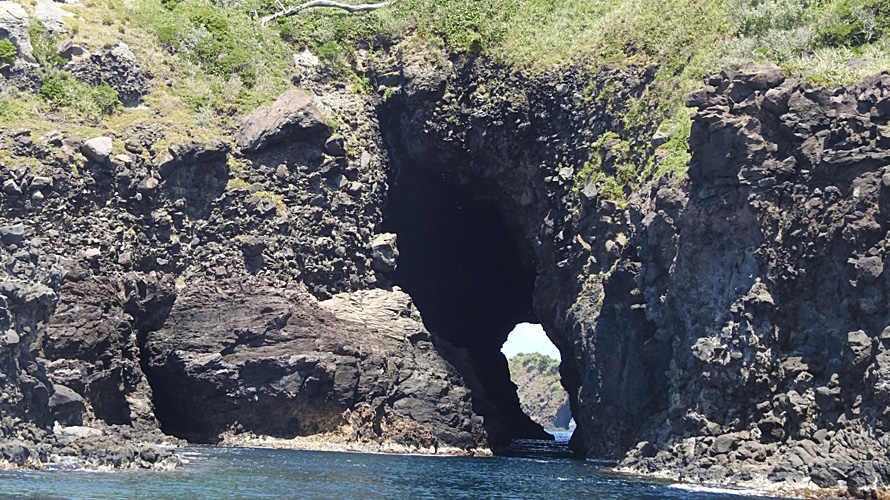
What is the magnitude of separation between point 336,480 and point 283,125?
1172 inches

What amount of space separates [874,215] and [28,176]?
136ft

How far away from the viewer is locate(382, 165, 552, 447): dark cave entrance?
82750mm

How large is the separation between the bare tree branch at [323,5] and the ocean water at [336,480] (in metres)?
32.4

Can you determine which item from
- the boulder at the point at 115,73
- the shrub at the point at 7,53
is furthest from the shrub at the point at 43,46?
the shrub at the point at 7,53

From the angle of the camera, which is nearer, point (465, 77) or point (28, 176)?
point (28, 176)

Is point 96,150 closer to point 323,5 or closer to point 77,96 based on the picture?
point 77,96

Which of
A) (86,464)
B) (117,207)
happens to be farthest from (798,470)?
(117,207)

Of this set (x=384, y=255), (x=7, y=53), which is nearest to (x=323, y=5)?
(x=384, y=255)

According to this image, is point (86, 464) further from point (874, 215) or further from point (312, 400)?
point (874, 215)

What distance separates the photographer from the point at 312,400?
70.0m

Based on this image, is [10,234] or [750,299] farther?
[10,234]

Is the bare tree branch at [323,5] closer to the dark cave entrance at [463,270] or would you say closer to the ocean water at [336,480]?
the dark cave entrance at [463,270]

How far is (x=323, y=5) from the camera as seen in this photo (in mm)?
87438

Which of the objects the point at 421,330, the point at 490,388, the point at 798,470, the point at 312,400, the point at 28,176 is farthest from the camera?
the point at 490,388
